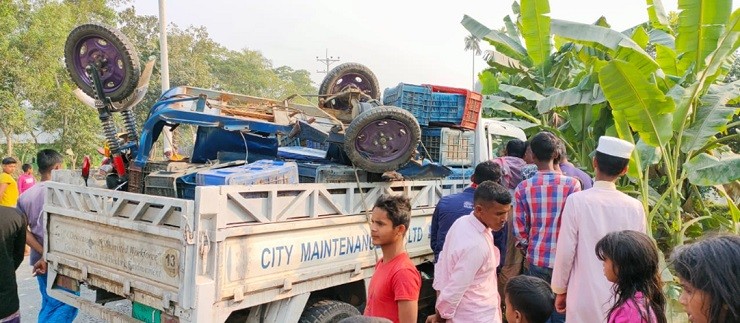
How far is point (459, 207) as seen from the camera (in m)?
3.94

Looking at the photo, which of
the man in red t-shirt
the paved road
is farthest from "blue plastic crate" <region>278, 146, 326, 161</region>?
the paved road

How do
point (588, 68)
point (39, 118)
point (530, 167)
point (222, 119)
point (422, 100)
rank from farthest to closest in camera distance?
1. point (39, 118)
2. point (588, 68)
3. point (422, 100)
4. point (530, 167)
5. point (222, 119)

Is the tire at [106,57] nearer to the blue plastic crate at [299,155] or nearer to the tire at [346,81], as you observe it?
the blue plastic crate at [299,155]

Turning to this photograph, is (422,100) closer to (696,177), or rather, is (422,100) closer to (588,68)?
(696,177)

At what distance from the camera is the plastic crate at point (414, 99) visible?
5.10 metres

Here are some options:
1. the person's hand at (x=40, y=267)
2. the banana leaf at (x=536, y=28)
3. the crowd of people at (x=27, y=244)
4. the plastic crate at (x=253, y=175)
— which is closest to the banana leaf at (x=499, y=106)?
the banana leaf at (x=536, y=28)

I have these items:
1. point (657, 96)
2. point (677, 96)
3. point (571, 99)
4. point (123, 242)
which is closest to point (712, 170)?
point (677, 96)

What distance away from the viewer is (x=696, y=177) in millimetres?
5312

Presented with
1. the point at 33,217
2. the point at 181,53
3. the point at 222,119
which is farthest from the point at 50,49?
the point at 222,119

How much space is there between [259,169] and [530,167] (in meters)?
2.31

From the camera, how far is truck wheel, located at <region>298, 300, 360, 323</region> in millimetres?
3846

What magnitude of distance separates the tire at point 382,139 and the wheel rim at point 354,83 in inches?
72.1

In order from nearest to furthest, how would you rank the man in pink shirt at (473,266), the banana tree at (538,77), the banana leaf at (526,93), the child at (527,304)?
1. the child at (527,304)
2. the man in pink shirt at (473,266)
3. the banana tree at (538,77)
4. the banana leaf at (526,93)

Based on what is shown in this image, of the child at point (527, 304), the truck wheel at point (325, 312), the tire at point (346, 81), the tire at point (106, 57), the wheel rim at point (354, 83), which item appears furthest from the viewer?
the wheel rim at point (354, 83)
